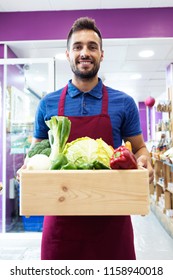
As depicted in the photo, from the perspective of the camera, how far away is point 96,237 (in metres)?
1.22

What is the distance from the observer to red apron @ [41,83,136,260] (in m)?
1.22

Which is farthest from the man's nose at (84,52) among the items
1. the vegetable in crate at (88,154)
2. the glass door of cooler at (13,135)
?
the glass door of cooler at (13,135)

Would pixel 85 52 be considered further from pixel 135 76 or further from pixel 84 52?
pixel 135 76

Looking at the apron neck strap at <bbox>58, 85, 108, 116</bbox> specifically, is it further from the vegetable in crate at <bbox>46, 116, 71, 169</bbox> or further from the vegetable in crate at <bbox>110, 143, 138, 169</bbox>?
the vegetable in crate at <bbox>110, 143, 138, 169</bbox>

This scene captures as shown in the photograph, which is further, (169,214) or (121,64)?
(121,64)

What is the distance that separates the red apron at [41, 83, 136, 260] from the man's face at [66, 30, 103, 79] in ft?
0.69

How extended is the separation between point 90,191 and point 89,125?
0.50 metres

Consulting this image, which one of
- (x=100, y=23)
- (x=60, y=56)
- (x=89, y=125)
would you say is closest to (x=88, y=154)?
(x=89, y=125)

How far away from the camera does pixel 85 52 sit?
120 cm

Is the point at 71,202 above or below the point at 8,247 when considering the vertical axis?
above

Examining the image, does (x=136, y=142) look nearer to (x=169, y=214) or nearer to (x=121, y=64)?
(x=169, y=214)

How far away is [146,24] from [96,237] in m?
3.29

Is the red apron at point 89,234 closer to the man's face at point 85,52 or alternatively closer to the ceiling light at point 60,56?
the man's face at point 85,52

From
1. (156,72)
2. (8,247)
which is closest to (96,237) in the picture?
(8,247)
